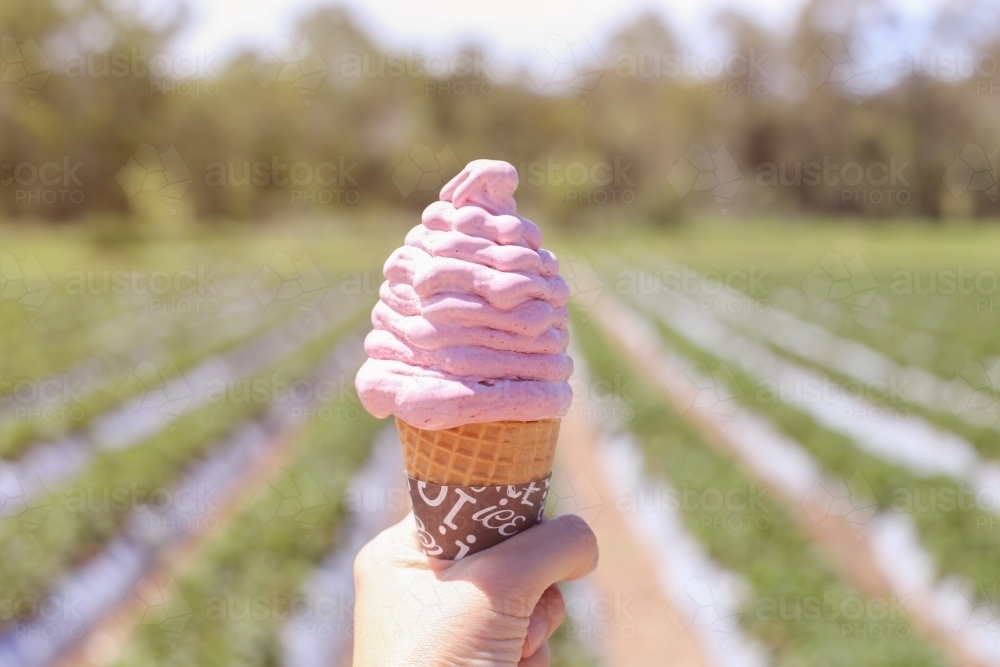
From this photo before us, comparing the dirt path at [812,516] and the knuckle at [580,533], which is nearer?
the knuckle at [580,533]

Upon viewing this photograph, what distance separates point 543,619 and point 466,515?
29 cm

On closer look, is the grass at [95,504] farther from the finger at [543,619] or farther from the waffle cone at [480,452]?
the finger at [543,619]

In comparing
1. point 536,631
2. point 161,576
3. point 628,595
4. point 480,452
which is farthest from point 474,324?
point 161,576

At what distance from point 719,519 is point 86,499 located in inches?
184

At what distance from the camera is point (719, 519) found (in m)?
6.34

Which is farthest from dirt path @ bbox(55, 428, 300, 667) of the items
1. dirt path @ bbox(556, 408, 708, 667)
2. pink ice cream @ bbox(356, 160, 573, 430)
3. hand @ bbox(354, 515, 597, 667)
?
pink ice cream @ bbox(356, 160, 573, 430)

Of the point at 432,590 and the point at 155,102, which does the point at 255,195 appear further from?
the point at 432,590

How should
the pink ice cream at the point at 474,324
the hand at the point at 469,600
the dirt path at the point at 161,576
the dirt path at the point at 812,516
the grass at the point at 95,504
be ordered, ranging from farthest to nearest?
1. the dirt path at the point at 812,516
2. the grass at the point at 95,504
3. the dirt path at the point at 161,576
4. the pink ice cream at the point at 474,324
5. the hand at the point at 469,600

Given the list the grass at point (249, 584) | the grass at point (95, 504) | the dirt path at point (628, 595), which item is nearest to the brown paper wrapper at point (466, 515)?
the grass at point (249, 584)

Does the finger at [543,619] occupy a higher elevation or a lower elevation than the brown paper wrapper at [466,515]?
lower

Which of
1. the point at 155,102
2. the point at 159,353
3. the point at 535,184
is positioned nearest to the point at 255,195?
the point at 155,102

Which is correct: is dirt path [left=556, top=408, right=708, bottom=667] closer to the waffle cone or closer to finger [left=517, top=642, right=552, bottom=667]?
finger [left=517, top=642, right=552, bottom=667]

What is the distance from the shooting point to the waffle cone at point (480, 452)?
195 cm

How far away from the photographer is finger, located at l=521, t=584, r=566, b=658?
73.2 inches
